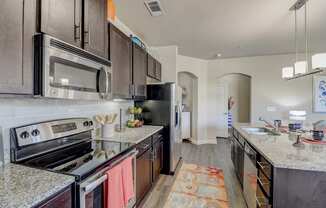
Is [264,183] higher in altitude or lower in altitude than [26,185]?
lower

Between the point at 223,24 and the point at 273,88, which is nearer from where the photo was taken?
the point at 223,24

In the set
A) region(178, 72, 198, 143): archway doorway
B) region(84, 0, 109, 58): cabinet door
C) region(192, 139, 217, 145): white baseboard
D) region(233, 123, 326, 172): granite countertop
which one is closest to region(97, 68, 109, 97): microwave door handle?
region(84, 0, 109, 58): cabinet door

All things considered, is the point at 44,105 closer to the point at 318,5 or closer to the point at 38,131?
the point at 38,131

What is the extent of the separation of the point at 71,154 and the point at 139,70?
163 centimetres

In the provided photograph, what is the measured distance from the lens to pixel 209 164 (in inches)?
151

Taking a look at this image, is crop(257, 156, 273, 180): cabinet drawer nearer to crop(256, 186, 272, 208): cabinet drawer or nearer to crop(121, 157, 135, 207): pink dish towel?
crop(256, 186, 272, 208): cabinet drawer

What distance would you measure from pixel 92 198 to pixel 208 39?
3.65m

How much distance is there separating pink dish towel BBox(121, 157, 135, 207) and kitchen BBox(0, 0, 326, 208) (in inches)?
0.7

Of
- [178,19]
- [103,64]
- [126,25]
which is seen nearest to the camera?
[103,64]

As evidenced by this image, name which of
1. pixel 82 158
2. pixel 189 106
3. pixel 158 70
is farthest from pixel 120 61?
pixel 189 106

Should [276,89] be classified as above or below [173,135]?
above

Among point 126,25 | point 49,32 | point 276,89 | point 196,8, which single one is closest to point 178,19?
point 196,8

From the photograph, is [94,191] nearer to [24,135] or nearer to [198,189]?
[24,135]

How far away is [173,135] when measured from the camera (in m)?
3.28
